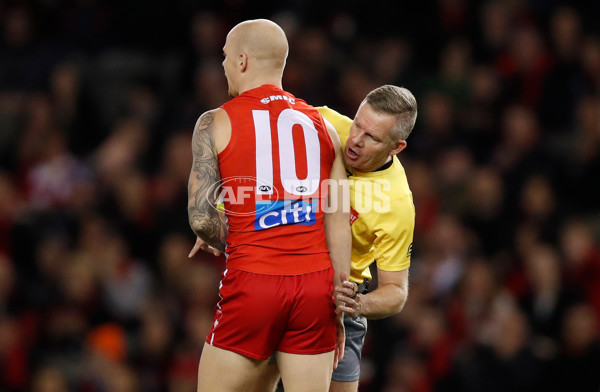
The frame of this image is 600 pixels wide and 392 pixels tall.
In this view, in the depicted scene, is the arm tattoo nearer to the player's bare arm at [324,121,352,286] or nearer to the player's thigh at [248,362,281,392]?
the player's bare arm at [324,121,352,286]

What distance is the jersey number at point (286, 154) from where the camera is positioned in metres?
4.05

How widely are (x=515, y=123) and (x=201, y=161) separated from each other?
577 cm

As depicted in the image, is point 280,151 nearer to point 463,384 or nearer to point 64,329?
point 463,384

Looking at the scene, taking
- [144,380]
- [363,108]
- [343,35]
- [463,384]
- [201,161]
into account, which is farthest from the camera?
[343,35]

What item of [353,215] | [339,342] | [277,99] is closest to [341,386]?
[339,342]

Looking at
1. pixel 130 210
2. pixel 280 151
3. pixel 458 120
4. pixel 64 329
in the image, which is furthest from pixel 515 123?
pixel 280 151

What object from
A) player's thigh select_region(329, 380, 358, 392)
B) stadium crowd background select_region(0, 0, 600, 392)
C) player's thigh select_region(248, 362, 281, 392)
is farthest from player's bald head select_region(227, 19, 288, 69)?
stadium crowd background select_region(0, 0, 600, 392)

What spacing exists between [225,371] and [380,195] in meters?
1.21

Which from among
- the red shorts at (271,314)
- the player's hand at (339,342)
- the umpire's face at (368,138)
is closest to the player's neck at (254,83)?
the umpire's face at (368,138)

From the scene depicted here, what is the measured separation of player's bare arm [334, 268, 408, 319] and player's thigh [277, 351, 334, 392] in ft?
0.88

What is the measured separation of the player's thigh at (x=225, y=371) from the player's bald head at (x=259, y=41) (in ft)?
4.48

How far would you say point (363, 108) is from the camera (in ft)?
14.5

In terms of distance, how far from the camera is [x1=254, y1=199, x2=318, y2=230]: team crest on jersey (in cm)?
406

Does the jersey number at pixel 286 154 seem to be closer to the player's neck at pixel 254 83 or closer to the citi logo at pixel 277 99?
the citi logo at pixel 277 99
